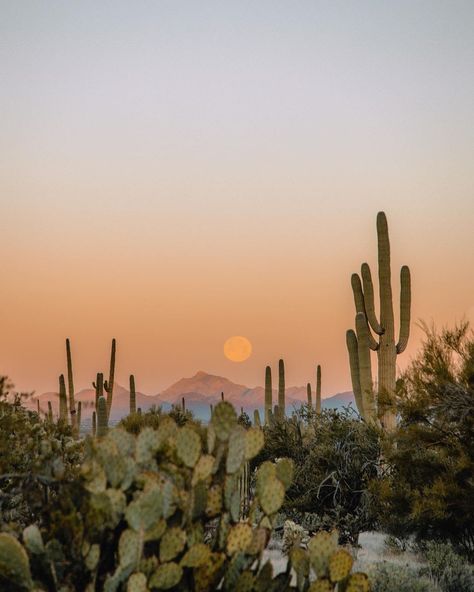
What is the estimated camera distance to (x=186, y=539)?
487 cm

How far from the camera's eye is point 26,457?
12.4 m

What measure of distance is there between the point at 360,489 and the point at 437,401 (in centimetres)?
478

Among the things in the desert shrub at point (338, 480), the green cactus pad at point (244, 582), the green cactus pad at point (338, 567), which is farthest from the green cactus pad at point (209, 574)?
the desert shrub at point (338, 480)

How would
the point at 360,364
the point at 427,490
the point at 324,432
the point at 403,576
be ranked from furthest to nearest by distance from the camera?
1. the point at 360,364
2. the point at 324,432
3. the point at 427,490
4. the point at 403,576

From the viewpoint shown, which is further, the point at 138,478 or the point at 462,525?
the point at 462,525

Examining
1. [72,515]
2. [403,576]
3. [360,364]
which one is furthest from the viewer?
[360,364]

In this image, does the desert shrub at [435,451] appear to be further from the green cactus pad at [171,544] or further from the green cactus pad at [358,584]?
the green cactus pad at [171,544]

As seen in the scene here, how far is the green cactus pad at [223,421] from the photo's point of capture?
5.36 metres

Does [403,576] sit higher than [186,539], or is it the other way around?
[186,539]

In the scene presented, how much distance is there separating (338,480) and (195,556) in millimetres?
10859

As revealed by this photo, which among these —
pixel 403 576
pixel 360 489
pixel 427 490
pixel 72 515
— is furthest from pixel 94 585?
pixel 360 489

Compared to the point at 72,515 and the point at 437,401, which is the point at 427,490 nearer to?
the point at 437,401

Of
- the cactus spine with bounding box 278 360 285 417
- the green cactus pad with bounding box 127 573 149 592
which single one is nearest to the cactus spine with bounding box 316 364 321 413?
the cactus spine with bounding box 278 360 285 417

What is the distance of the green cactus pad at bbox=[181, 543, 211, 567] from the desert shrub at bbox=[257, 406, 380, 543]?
956 centimetres
